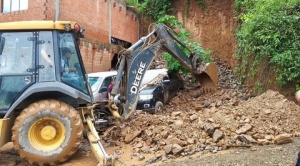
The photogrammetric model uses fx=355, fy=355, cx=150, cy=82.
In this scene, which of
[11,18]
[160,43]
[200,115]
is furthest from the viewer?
[11,18]

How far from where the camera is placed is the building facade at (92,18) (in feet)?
Result: 42.5

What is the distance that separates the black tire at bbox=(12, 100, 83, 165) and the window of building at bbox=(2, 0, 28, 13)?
849cm

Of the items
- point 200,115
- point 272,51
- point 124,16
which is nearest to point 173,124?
point 200,115

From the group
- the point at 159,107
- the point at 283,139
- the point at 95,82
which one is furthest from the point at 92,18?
the point at 283,139

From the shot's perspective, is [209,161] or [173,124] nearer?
[209,161]

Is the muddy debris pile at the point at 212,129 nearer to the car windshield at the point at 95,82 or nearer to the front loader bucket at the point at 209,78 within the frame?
the car windshield at the point at 95,82

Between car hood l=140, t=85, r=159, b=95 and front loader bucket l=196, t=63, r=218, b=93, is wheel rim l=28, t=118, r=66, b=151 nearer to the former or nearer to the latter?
car hood l=140, t=85, r=159, b=95

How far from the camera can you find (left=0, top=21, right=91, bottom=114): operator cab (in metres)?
6.22

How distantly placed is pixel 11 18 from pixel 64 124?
9180 mm

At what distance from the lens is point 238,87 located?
42.0ft

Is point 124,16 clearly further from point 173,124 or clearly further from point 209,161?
point 209,161

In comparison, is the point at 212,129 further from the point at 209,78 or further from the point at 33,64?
the point at 209,78

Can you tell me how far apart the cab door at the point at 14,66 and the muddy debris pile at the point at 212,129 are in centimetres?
243

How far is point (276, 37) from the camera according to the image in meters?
10.2
